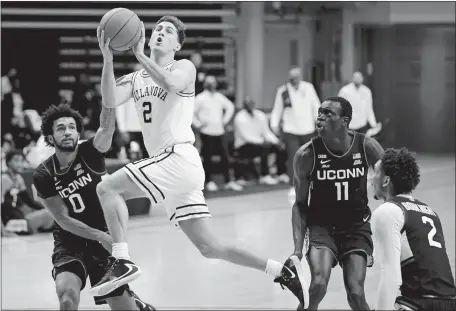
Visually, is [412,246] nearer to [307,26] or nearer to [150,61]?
[150,61]

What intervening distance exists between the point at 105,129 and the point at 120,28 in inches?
32.8

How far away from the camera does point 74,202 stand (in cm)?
704

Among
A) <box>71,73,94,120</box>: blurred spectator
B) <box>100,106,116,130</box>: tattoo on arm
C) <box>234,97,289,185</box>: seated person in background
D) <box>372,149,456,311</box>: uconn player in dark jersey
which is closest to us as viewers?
<box>372,149,456,311</box>: uconn player in dark jersey

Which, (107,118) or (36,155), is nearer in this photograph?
(107,118)

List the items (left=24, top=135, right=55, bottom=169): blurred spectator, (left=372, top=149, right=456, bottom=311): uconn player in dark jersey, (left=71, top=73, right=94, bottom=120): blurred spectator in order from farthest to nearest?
1. (left=71, top=73, right=94, bottom=120): blurred spectator
2. (left=24, top=135, right=55, bottom=169): blurred spectator
3. (left=372, top=149, right=456, bottom=311): uconn player in dark jersey

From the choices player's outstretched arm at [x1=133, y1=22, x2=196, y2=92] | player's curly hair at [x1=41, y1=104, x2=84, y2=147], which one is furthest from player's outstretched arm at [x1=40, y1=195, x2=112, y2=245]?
player's outstretched arm at [x1=133, y1=22, x2=196, y2=92]

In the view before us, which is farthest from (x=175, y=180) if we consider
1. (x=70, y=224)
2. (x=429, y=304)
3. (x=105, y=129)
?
(x=429, y=304)

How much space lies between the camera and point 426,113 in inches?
1044

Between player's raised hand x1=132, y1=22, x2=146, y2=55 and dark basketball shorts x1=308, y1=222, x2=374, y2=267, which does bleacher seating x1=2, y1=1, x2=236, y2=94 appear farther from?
player's raised hand x1=132, y1=22, x2=146, y2=55

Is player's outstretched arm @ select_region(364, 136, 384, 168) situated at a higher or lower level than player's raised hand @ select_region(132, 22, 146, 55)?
lower

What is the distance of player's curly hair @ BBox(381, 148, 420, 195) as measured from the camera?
17.5 ft

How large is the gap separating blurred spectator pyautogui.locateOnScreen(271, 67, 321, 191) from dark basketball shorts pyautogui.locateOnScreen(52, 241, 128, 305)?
30.3 ft

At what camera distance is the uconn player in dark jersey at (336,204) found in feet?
21.9

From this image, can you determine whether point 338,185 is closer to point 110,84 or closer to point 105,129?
point 105,129
